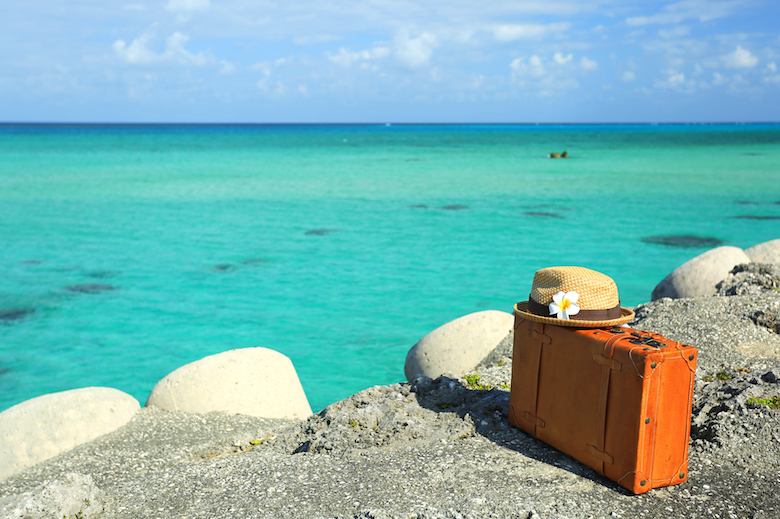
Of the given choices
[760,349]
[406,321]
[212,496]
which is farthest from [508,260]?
[212,496]

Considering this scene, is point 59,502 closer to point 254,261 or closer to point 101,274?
point 101,274

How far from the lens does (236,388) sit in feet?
20.8

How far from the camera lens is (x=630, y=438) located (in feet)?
11.8

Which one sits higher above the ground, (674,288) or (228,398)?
(674,288)

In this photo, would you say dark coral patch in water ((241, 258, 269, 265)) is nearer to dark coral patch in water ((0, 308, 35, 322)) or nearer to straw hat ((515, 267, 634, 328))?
dark coral patch in water ((0, 308, 35, 322))

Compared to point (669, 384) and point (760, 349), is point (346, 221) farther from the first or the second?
point (669, 384)

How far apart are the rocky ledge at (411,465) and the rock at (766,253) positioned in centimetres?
415

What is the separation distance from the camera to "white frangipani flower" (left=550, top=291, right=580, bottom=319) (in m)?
4.00

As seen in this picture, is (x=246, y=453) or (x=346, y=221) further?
(x=346, y=221)

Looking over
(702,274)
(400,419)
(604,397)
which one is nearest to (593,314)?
(604,397)

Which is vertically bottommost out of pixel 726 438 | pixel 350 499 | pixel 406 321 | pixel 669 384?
pixel 406 321

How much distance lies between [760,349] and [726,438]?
209 cm

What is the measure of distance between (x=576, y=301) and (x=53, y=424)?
187 inches

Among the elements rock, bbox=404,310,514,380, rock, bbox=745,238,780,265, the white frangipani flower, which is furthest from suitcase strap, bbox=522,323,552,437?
rock, bbox=745,238,780,265
